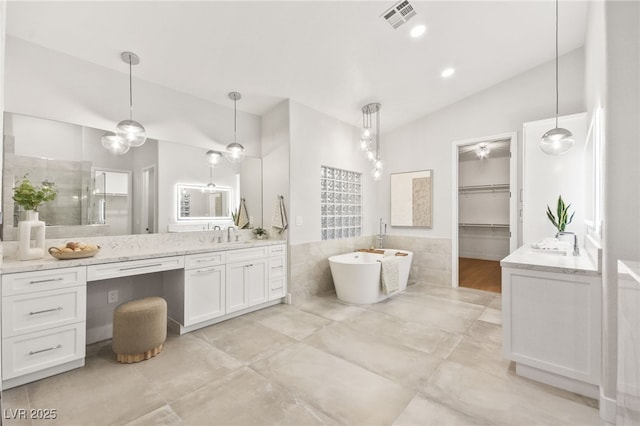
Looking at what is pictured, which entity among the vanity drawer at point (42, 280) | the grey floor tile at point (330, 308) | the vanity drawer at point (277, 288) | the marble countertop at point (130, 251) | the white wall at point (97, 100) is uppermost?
the white wall at point (97, 100)

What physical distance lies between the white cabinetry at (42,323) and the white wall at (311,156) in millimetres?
2365

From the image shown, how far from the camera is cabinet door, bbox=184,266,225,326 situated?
10.1ft

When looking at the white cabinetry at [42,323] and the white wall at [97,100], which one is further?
the white wall at [97,100]

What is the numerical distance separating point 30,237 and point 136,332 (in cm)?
122

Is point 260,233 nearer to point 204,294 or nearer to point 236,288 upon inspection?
point 236,288

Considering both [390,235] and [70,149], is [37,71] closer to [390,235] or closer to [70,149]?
[70,149]

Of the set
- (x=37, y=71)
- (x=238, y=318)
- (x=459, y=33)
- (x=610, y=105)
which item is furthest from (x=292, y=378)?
(x=459, y=33)

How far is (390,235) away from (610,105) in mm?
3902

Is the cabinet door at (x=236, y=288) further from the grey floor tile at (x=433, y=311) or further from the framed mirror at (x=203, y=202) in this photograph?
the grey floor tile at (x=433, y=311)

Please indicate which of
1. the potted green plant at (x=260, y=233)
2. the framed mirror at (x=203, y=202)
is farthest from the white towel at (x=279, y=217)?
the framed mirror at (x=203, y=202)

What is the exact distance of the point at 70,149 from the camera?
2.83 metres

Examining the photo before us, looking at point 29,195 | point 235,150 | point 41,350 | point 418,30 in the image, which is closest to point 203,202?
point 235,150

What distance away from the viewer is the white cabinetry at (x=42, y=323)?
216cm

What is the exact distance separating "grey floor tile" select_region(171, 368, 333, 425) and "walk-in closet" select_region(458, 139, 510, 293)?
5681mm
